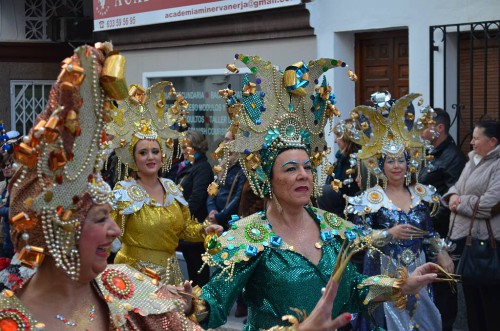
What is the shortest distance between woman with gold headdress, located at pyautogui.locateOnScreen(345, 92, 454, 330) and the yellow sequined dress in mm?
1315

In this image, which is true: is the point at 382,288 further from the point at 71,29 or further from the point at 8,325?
the point at 71,29

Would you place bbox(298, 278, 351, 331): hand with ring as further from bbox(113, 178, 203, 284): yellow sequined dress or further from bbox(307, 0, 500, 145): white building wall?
bbox(307, 0, 500, 145): white building wall

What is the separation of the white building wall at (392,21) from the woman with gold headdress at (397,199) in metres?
1.83

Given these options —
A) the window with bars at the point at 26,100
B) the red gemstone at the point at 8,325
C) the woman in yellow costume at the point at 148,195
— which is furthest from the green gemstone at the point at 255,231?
the window with bars at the point at 26,100

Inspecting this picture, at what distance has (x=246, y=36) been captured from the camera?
12555 mm

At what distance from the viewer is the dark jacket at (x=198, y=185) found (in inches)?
407

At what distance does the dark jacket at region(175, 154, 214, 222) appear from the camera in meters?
10.3

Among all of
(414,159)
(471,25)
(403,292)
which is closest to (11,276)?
(403,292)

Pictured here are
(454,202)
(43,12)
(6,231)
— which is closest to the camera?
(454,202)

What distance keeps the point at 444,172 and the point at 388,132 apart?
1.07 metres

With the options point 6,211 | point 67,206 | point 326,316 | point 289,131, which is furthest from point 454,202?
point 67,206

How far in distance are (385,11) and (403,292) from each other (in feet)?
19.0

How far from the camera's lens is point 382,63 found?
10.9 metres

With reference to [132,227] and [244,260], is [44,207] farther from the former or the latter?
[132,227]
